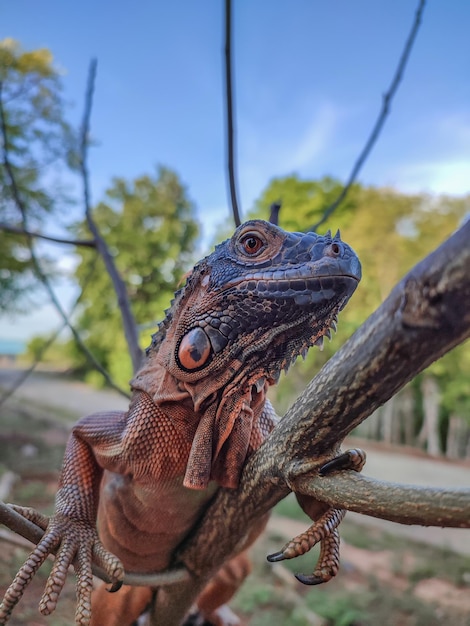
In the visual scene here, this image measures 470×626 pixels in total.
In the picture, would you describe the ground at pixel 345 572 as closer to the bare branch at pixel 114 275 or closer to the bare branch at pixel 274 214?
the bare branch at pixel 114 275

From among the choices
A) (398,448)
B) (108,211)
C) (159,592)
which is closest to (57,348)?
(108,211)

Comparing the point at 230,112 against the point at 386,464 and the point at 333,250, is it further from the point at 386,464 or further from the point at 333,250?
the point at 386,464

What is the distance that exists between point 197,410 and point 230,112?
1.37 meters

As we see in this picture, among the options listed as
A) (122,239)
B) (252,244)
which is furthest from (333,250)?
(122,239)

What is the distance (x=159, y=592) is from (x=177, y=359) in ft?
3.71

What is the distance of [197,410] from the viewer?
1510 millimetres

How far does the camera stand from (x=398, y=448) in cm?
1083

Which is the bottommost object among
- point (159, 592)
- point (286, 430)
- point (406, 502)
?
point (159, 592)

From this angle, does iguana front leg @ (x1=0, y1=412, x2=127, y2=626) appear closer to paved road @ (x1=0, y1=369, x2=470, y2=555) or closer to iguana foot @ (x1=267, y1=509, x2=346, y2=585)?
iguana foot @ (x1=267, y1=509, x2=346, y2=585)

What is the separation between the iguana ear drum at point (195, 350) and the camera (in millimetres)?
1451

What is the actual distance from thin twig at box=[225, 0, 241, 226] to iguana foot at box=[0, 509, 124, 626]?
1528 millimetres

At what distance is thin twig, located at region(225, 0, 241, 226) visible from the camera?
6.47 ft

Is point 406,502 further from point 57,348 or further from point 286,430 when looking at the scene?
point 57,348

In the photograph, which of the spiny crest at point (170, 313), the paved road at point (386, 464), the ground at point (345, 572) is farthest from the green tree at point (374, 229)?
the spiny crest at point (170, 313)
